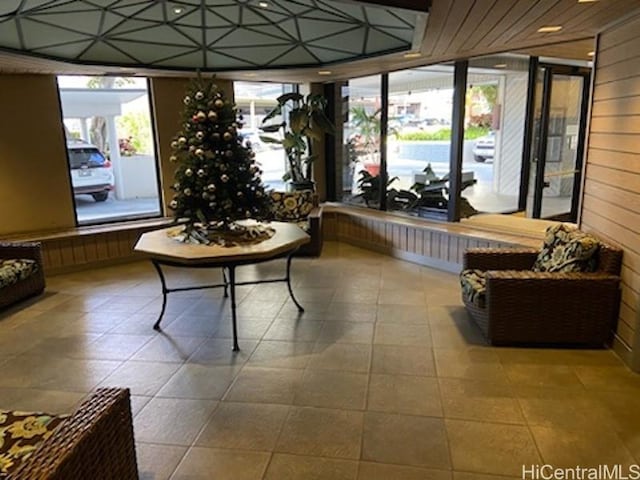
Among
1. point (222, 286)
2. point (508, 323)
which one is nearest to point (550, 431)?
point (508, 323)

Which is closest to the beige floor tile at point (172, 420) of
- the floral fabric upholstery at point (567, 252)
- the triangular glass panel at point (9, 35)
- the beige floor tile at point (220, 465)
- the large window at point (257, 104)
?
the beige floor tile at point (220, 465)

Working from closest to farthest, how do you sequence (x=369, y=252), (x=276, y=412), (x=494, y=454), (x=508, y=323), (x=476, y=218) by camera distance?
(x=494, y=454) → (x=276, y=412) → (x=508, y=323) → (x=476, y=218) → (x=369, y=252)

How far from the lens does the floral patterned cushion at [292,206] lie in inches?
250

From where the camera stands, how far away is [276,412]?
9.04ft

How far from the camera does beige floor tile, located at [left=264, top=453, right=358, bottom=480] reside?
2.23m

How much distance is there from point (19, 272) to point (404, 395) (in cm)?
376

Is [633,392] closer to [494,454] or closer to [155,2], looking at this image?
[494,454]

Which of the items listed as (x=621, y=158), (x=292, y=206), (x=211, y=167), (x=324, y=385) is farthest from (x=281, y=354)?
(x=292, y=206)

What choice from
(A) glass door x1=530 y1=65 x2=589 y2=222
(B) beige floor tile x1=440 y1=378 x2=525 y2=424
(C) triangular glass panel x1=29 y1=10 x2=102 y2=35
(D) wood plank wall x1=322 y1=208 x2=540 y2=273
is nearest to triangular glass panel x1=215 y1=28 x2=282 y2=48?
(C) triangular glass panel x1=29 y1=10 x2=102 y2=35

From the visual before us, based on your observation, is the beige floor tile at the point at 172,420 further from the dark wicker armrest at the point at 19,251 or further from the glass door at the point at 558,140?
the glass door at the point at 558,140

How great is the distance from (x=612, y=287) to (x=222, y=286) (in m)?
3.31

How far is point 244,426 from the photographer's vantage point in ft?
8.63

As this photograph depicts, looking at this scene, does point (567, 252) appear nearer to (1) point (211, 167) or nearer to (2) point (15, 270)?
(1) point (211, 167)

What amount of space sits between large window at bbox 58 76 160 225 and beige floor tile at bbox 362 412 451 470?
197 inches
